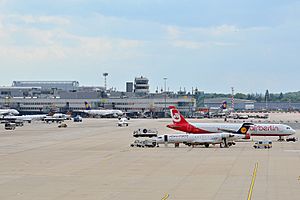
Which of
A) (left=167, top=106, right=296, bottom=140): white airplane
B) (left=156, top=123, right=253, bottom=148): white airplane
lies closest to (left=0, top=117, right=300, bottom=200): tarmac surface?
(left=156, top=123, right=253, bottom=148): white airplane

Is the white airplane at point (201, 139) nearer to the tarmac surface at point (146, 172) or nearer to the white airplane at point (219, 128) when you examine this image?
the tarmac surface at point (146, 172)

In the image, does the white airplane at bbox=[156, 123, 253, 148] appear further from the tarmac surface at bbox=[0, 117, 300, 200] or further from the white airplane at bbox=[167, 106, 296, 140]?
the white airplane at bbox=[167, 106, 296, 140]

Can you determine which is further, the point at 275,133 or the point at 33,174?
the point at 275,133

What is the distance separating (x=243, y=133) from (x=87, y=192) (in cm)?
5075

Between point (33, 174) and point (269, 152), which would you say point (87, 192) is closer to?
point (33, 174)

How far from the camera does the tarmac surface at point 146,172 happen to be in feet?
140

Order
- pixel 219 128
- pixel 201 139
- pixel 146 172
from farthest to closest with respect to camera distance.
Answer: pixel 219 128
pixel 201 139
pixel 146 172

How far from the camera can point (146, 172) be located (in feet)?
181

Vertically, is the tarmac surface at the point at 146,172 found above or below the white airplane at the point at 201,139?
below

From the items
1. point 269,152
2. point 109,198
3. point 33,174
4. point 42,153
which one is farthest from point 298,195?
point 42,153

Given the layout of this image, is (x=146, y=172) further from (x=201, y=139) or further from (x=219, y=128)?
(x=219, y=128)

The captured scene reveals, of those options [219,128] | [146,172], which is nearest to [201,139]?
[219,128]

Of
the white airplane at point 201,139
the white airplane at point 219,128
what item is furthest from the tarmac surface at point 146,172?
the white airplane at point 219,128

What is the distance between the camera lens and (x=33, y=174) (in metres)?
53.9
